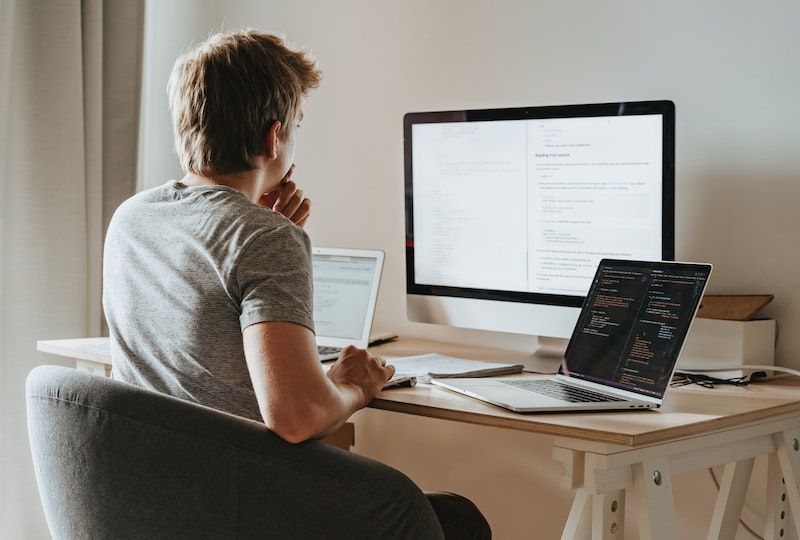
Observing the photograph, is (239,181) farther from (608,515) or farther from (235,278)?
(608,515)

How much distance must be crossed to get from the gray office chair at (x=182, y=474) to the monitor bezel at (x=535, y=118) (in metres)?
0.72

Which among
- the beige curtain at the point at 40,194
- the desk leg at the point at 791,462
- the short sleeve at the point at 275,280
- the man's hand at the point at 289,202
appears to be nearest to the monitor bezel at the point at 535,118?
the man's hand at the point at 289,202

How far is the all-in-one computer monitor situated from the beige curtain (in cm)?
100

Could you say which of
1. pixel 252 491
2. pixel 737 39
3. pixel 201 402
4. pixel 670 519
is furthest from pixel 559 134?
pixel 252 491

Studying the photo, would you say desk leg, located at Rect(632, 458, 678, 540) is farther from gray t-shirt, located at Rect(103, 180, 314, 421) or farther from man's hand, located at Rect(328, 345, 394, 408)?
gray t-shirt, located at Rect(103, 180, 314, 421)

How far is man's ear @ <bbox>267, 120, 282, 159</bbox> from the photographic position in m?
1.45

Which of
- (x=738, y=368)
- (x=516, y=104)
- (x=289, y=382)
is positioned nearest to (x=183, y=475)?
(x=289, y=382)

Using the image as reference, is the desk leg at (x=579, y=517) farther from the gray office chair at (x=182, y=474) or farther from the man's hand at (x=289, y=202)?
the man's hand at (x=289, y=202)

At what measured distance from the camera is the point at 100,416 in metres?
1.09

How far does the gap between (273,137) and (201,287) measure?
0.29m

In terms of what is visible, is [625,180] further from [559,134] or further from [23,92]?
[23,92]

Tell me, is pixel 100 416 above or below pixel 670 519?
above

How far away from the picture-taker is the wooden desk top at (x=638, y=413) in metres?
1.32

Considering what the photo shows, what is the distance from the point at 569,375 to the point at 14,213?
1523 mm
